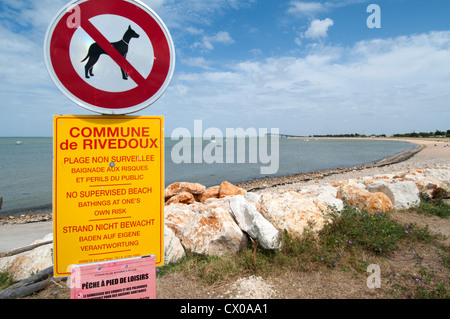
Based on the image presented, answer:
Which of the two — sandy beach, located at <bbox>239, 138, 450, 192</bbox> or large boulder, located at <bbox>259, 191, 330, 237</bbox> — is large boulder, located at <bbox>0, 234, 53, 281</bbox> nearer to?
large boulder, located at <bbox>259, 191, 330, 237</bbox>

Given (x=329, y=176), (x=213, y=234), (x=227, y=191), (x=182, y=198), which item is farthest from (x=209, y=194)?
(x=329, y=176)

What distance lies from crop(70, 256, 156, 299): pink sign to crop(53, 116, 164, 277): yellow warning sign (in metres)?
0.09

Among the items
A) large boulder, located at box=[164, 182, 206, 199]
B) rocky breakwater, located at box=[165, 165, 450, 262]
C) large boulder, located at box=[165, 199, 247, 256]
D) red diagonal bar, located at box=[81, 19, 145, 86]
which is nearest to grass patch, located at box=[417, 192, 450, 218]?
rocky breakwater, located at box=[165, 165, 450, 262]

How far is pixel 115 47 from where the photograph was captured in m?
1.94

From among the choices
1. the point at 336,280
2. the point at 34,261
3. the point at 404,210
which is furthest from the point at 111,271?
the point at 404,210

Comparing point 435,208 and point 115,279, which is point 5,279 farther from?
point 435,208

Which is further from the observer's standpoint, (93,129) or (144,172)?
(144,172)

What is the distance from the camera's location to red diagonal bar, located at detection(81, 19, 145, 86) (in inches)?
74.9

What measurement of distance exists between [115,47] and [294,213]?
381cm
